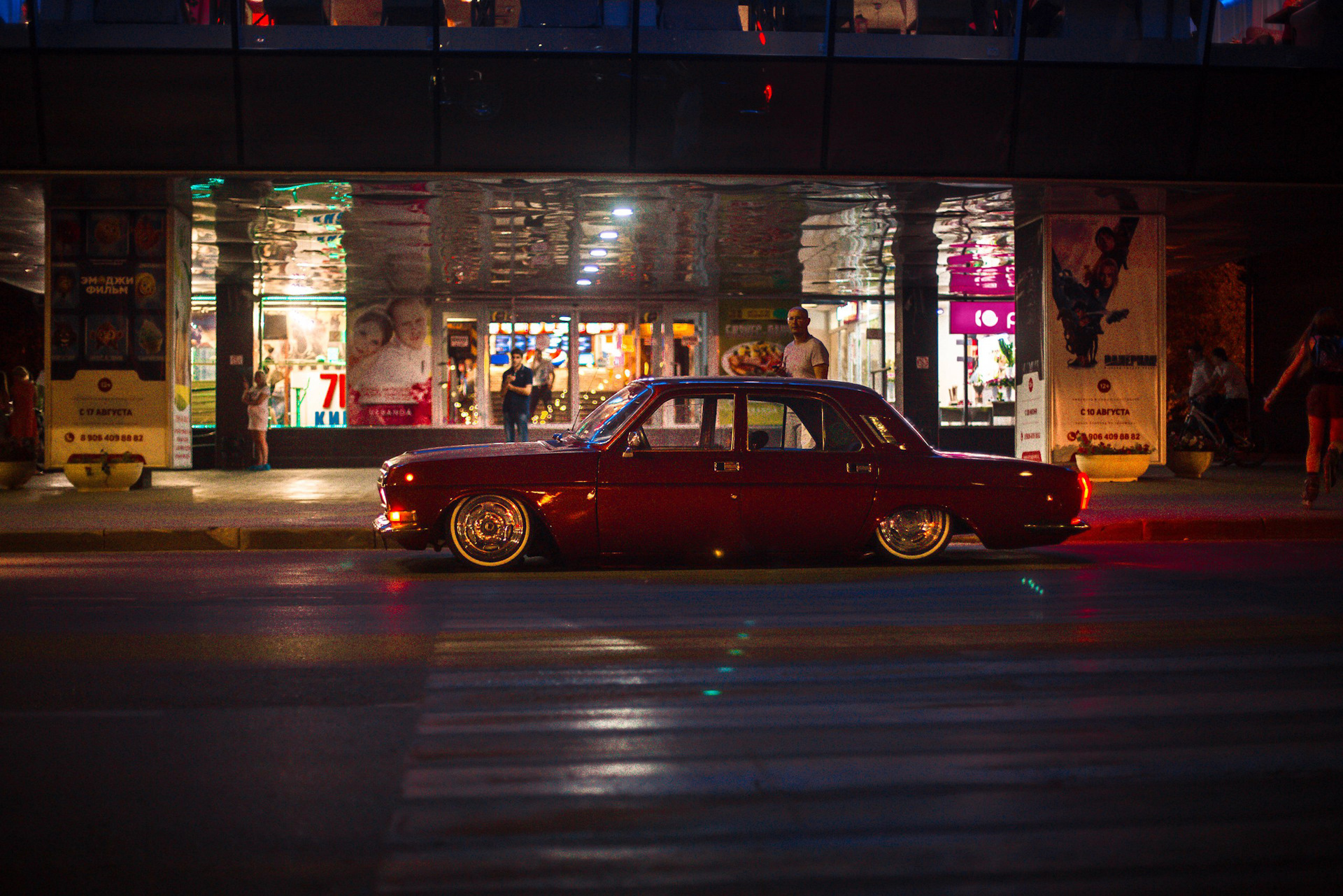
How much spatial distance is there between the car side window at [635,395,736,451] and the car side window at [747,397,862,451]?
0.19 meters

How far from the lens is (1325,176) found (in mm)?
15672

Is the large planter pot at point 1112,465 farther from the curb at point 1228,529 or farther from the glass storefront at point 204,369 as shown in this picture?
the glass storefront at point 204,369

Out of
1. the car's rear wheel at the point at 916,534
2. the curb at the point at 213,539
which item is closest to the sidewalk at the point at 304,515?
the curb at the point at 213,539

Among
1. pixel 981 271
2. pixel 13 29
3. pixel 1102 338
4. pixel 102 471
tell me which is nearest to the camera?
pixel 13 29

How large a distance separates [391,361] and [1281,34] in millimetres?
18577

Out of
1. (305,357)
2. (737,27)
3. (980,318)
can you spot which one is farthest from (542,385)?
(737,27)

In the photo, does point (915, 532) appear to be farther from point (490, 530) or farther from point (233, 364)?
point (233, 364)

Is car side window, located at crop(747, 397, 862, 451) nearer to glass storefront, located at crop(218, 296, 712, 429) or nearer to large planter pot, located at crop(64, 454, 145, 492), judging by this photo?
large planter pot, located at crop(64, 454, 145, 492)

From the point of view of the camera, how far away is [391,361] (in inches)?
1040

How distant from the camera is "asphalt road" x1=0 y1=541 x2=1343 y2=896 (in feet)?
9.95

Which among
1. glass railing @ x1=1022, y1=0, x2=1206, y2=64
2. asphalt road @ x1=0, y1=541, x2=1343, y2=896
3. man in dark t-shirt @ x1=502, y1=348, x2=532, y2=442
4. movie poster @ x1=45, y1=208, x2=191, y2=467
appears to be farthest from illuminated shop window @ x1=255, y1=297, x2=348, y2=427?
asphalt road @ x1=0, y1=541, x2=1343, y2=896

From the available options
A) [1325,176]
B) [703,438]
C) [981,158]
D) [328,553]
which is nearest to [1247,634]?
[703,438]

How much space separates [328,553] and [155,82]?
7995 mm

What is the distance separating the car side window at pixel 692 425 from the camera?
8391mm
